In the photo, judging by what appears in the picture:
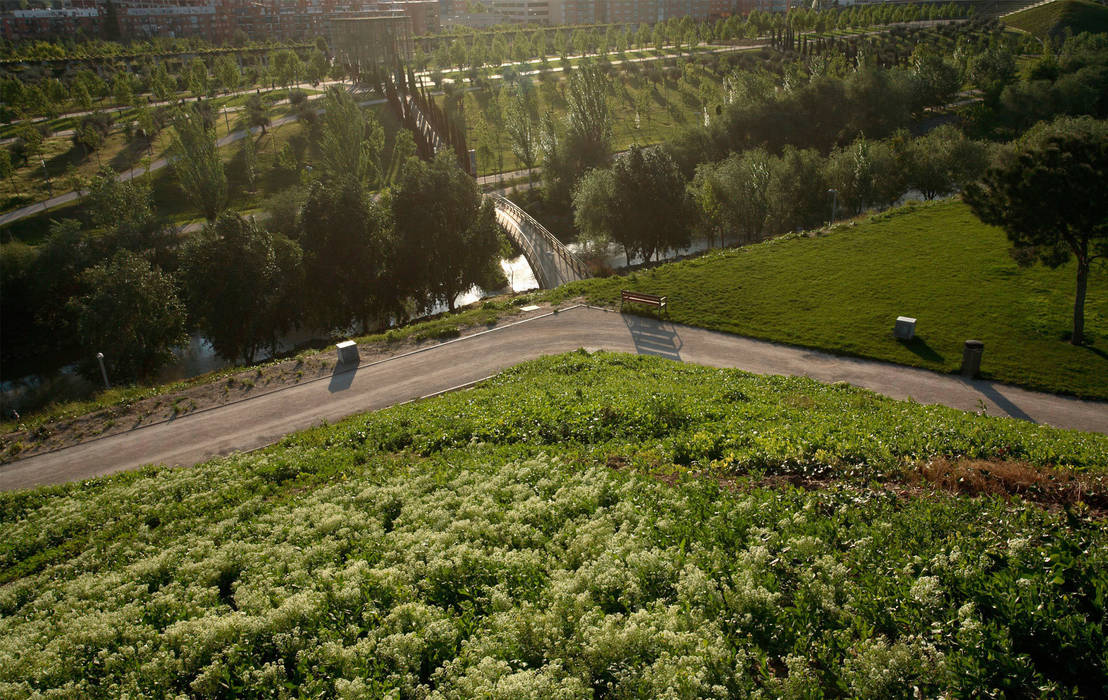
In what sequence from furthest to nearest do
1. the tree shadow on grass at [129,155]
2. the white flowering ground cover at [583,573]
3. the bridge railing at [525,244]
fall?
the tree shadow on grass at [129,155]
the bridge railing at [525,244]
the white flowering ground cover at [583,573]

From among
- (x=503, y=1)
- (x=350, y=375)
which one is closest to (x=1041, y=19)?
(x=503, y=1)

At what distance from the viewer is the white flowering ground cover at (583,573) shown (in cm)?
785

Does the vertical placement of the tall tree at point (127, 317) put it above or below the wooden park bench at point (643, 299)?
above

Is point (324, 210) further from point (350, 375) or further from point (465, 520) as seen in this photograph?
point (465, 520)

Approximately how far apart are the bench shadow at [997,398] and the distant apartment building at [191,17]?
459 feet

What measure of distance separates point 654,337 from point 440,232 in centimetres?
1599

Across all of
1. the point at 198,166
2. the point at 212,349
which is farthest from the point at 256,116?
the point at 212,349

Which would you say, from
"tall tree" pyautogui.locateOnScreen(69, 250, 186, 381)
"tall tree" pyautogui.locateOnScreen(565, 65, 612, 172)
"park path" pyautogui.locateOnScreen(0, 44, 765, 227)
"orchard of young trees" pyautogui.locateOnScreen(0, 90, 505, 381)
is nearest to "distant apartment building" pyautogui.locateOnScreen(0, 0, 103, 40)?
"park path" pyautogui.locateOnScreen(0, 44, 765, 227)

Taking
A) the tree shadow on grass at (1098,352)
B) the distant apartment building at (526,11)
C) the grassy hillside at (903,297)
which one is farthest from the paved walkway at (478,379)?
the distant apartment building at (526,11)

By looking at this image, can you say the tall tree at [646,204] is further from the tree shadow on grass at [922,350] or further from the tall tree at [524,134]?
the tall tree at [524,134]

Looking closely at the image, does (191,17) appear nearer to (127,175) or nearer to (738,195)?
(127,175)

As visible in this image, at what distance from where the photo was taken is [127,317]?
2955 centimetres

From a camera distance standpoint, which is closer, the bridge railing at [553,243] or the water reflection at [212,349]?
the water reflection at [212,349]

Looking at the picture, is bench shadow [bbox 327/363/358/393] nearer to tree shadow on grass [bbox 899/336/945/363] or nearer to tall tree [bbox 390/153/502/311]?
tall tree [bbox 390/153/502/311]
